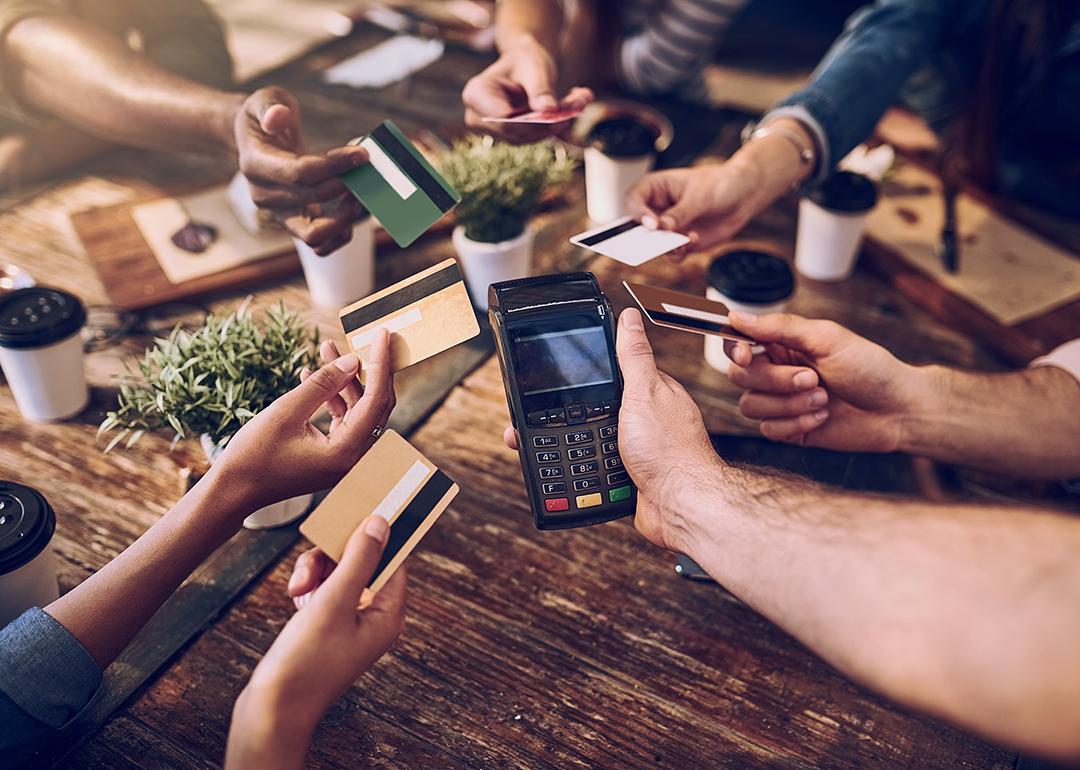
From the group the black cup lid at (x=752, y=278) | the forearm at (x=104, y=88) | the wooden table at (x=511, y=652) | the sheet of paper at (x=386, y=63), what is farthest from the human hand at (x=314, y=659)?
the sheet of paper at (x=386, y=63)

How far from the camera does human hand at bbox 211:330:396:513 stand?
0.83m

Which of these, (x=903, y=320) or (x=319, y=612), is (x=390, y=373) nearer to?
(x=319, y=612)

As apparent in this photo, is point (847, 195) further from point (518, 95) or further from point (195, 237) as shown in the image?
point (195, 237)

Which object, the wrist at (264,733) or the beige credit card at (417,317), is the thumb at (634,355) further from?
the wrist at (264,733)

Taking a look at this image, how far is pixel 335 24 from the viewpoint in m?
2.31

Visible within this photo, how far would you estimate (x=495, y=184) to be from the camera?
1217 mm

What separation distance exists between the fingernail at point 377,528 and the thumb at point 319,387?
0.51ft

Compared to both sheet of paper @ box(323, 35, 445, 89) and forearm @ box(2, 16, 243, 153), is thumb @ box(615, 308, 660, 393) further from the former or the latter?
sheet of paper @ box(323, 35, 445, 89)

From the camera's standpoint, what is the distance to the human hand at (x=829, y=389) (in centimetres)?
103

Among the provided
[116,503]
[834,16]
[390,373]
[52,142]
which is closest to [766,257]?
[390,373]

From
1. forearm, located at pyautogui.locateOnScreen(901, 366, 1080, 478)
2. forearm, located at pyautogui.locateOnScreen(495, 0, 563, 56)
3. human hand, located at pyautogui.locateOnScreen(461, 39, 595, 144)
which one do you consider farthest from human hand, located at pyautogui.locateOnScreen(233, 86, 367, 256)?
forearm, located at pyautogui.locateOnScreen(901, 366, 1080, 478)

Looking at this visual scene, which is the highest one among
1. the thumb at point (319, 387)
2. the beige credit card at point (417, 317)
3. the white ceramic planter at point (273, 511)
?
the beige credit card at point (417, 317)

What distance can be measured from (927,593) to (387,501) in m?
0.46

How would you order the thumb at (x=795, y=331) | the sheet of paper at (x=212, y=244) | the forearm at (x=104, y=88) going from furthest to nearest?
the forearm at (x=104, y=88) → the sheet of paper at (x=212, y=244) → the thumb at (x=795, y=331)
